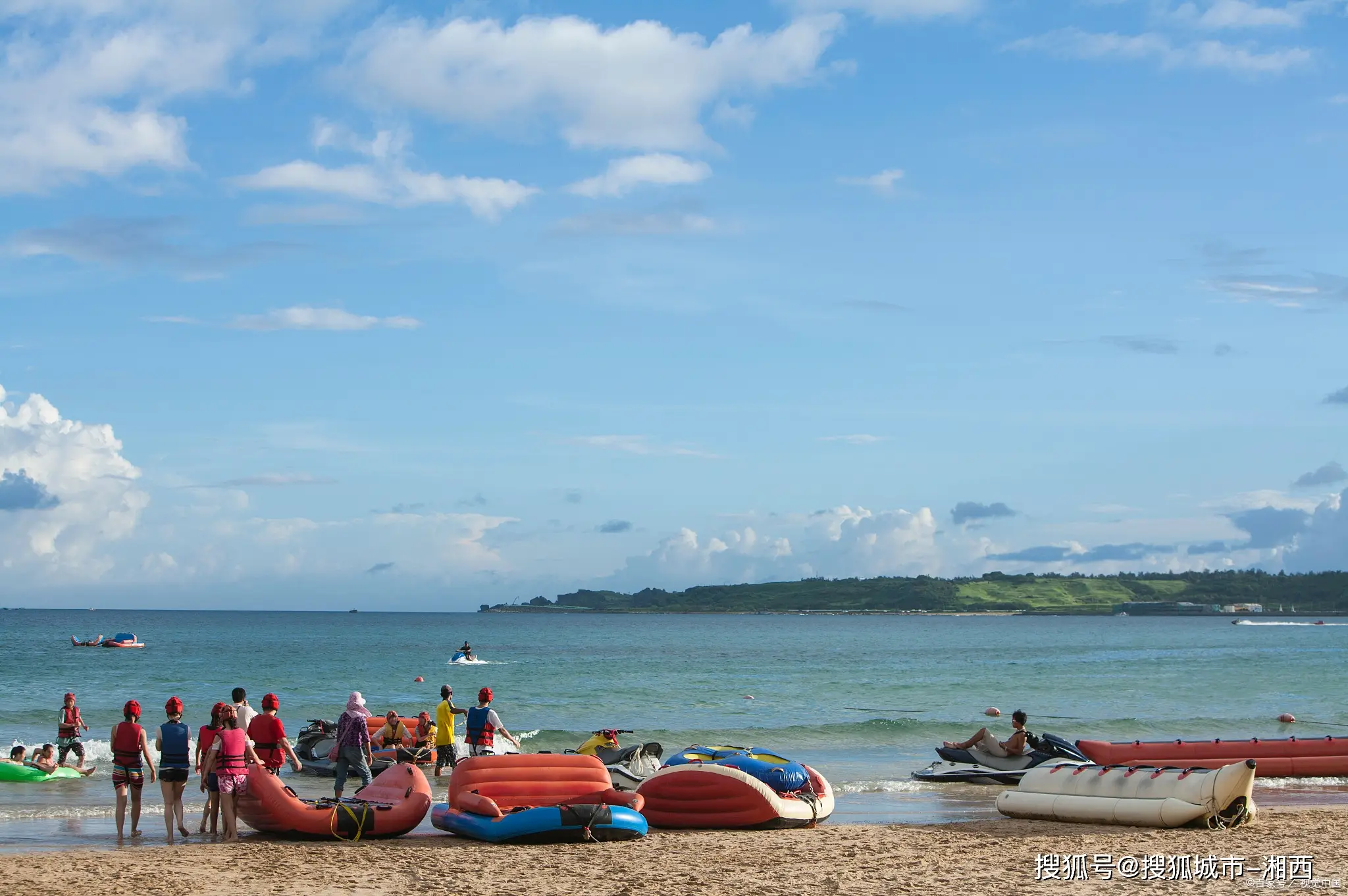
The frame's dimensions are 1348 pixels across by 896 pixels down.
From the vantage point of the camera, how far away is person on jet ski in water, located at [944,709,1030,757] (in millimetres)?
19922

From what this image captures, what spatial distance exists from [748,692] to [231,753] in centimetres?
3388

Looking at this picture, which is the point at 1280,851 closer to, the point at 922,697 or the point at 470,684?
the point at 922,697

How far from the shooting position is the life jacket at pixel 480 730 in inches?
695

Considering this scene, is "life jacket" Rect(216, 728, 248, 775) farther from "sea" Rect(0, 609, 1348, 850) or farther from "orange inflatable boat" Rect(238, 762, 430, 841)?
"sea" Rect(0, 609, 1348, 850)

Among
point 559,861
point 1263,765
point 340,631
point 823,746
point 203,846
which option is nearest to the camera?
point 559,861

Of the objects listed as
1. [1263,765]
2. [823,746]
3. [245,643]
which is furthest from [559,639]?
[1263,765]

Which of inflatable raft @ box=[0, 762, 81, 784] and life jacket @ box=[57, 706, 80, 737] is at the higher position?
life jacket @ box=[57, 706, 80, 737]

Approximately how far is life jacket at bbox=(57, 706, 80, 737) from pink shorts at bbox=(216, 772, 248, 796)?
26.3ft

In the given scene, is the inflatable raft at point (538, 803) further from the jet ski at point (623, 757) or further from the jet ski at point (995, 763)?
the jet ski at point (995, 763)

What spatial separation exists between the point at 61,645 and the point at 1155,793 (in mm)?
84373

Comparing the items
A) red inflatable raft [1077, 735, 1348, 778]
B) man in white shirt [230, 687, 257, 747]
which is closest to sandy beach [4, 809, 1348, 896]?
man in white shirt [230, 687, 257, 747]

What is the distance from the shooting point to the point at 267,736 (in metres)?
14.2

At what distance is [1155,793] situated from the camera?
47.6ft

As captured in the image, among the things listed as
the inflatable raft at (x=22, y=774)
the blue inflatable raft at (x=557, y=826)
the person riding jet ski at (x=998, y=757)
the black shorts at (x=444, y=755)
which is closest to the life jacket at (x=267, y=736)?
the blue inflatable raft at (x=557, y=826)
